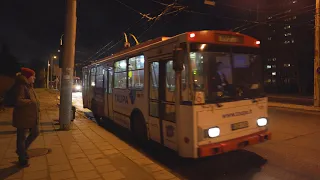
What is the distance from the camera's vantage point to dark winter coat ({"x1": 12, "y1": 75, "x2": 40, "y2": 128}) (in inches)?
211

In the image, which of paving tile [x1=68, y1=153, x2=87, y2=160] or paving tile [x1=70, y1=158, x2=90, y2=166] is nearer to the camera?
paving tile [x1=70, y1=158, x2=90, y2=166]

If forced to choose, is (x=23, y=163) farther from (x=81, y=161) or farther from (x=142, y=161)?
(x=142, y=161)

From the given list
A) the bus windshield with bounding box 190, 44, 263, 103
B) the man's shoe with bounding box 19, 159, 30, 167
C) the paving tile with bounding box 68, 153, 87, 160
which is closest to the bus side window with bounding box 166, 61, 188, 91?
the bus windshield with bounding box 190, 44, 263, 103

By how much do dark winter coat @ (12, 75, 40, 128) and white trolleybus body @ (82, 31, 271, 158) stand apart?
2882 millimetres

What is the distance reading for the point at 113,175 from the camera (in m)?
5.17

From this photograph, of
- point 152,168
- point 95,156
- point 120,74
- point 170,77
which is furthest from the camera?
point 120,74

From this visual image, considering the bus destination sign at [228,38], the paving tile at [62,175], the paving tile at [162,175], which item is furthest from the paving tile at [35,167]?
the bus destination sign at [228,38]

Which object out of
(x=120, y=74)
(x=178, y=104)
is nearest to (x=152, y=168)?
(x=178, y=104)

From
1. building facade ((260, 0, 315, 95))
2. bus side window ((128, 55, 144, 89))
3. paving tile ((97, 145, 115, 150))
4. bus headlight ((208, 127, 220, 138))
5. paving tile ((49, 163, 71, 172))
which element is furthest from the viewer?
building facade ((260, 0, 315, 95))

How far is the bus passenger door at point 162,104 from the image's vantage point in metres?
6.16

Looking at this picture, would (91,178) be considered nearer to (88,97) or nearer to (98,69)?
(98,69)

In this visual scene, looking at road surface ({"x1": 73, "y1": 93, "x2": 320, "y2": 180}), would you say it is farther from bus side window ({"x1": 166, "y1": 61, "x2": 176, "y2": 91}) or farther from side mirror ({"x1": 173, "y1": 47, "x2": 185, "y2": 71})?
side mirror ({"x1": 173, "y1": 47, "x2": 185, "y2": 71})

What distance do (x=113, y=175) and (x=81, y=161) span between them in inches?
47.8

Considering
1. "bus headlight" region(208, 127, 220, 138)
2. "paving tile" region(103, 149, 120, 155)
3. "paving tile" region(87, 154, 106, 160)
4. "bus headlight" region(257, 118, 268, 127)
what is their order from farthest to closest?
"paving tile" region(103, 149, 120, 155)
"bus headlight" region(257, 118, 268, 127)
"paving tile" region(87, 154, 106, 160)
"bus headlight" region(208, 127, 220, 138)
